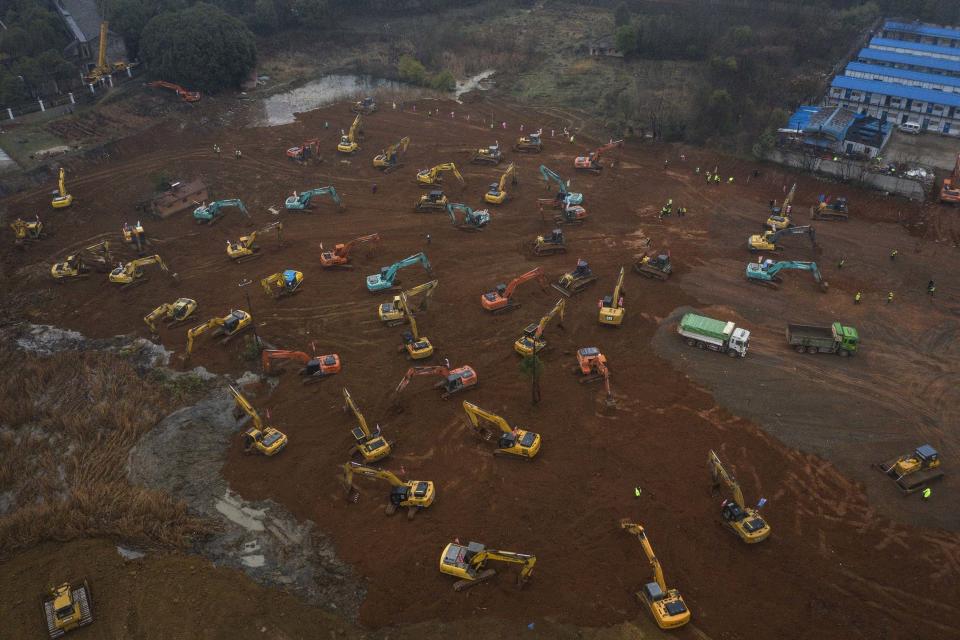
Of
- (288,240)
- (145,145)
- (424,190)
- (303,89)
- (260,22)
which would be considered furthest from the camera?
(260,22)

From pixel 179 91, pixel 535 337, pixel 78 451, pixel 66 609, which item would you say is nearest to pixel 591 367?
pixel 535 337

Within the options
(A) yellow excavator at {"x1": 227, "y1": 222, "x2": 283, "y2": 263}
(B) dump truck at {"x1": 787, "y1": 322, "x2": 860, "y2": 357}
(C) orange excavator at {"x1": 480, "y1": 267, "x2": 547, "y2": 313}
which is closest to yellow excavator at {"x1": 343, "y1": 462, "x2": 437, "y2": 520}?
(C) orange excavator at {"x1": 480, "y1": 267, "x2": 547, "y2": 313}

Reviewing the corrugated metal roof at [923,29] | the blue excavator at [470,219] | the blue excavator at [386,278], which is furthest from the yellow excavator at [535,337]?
the corrugated metal roof at [923,29]

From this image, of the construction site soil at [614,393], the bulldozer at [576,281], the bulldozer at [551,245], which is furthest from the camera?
the bulldozer at [551,245]

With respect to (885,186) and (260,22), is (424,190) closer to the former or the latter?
(885,186)

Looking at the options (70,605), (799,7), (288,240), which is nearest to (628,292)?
(288,240)

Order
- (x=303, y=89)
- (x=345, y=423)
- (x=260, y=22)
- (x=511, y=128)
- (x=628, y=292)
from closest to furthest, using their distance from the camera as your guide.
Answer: (x=345, y=423)
(x=628, y=292)
(x=511, y=128)
(x=303, y=89)
(x=260, y=22)

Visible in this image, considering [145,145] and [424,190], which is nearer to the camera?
[424,190]

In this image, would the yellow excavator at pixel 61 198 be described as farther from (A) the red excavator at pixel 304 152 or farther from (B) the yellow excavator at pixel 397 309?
(B) the yellow excavator at pixel 397 309
